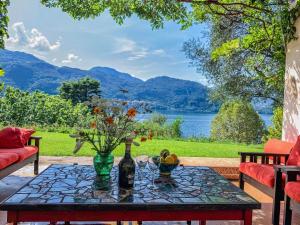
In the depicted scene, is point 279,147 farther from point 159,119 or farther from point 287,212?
point 159,119

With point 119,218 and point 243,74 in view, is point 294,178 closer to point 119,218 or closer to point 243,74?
point 119,218

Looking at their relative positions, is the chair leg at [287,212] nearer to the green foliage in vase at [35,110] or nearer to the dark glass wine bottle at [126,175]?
the dark glass wine bottle at [126,175]

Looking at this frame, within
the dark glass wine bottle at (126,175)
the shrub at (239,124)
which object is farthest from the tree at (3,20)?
the shrub at (239,124)

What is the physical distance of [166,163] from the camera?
2838 mm

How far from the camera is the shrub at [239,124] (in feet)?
37.0

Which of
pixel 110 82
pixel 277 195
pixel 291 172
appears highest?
pixel 110 82

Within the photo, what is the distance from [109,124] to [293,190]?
1.77m

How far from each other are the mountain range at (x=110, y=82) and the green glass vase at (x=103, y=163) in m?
5.89

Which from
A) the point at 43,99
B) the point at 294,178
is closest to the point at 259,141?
the point at 43,99

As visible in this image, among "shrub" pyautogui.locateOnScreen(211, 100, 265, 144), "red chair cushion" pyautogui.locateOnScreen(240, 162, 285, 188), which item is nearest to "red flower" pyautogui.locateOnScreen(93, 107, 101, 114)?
"red chair cushion" pyautogui.locateOnScreen(240, 162, 285, 188)

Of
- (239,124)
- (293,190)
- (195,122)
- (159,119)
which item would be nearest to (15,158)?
(293,190)

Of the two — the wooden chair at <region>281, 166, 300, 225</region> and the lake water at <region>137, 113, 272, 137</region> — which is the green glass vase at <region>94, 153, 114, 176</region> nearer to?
the wooden chair at <region>281, 166, 300, 225</region>

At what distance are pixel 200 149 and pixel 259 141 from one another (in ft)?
14.7

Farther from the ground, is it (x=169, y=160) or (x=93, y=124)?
(x=93, y=124)
